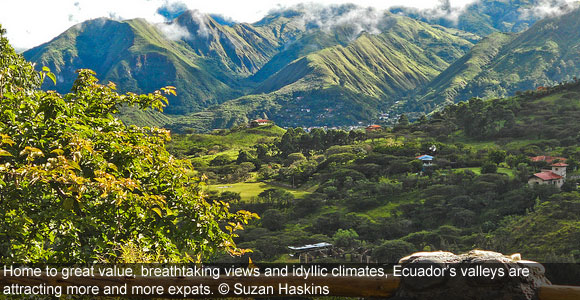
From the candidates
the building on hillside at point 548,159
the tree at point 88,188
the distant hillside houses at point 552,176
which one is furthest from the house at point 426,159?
the tree at point 88,188

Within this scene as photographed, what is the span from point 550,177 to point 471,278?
2400 inches

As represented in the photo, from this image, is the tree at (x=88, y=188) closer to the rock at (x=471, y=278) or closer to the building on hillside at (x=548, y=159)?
the rock at (x=471, y=278)

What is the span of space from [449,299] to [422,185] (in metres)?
63.5

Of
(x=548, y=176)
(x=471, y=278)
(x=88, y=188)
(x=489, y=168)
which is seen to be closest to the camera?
(x=471, y=278)

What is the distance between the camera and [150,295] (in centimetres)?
474

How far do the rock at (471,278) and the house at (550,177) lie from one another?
59719 mm

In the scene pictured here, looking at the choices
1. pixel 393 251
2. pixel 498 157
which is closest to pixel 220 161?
pixel 498 157

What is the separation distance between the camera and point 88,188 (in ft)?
18.4

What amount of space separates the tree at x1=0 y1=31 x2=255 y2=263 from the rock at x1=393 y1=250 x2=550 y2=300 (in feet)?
10.3

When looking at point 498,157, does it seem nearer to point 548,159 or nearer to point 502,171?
point 502,171

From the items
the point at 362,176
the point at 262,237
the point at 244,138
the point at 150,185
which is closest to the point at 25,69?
the point at 150,185

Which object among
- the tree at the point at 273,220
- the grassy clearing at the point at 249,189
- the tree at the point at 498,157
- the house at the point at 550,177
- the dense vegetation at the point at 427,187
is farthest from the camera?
the grassy clearing at the point at 249,189

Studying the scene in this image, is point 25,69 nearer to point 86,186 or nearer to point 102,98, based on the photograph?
point 102,98

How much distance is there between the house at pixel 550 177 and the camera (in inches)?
2232
